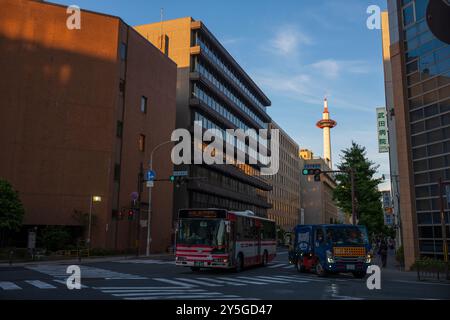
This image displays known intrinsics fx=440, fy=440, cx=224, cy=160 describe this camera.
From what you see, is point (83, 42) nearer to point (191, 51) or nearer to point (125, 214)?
point (125, 214)

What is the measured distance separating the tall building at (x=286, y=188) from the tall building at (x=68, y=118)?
62.1 m

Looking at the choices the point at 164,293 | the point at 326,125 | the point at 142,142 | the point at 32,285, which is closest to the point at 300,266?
the point at 164,293

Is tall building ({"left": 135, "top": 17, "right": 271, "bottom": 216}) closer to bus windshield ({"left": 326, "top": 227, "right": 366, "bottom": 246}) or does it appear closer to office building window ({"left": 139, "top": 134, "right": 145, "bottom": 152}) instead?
office building window ({"left": 139, "top": 134, "right": 145, "bottom": 152})

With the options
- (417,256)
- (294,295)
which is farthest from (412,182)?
(294,295)

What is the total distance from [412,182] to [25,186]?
101 ft

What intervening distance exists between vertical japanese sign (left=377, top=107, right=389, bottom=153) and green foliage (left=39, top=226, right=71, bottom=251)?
32225 mm

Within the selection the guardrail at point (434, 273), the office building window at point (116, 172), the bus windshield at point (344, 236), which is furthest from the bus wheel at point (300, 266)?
the office building window at point (116, 172)

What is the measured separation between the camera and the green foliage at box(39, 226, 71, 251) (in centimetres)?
3616

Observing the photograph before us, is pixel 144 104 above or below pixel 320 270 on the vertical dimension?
above

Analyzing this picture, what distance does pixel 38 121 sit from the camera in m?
39.3

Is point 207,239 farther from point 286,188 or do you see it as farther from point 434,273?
point 286,188

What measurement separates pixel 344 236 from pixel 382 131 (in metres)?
29.2

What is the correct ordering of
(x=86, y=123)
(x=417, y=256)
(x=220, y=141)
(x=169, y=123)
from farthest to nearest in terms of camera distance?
(x=220, y=141)
(x=169, y=123)
(x=86, y=123)
(x=417, y=256)

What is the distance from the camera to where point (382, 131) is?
4731 centimetres
